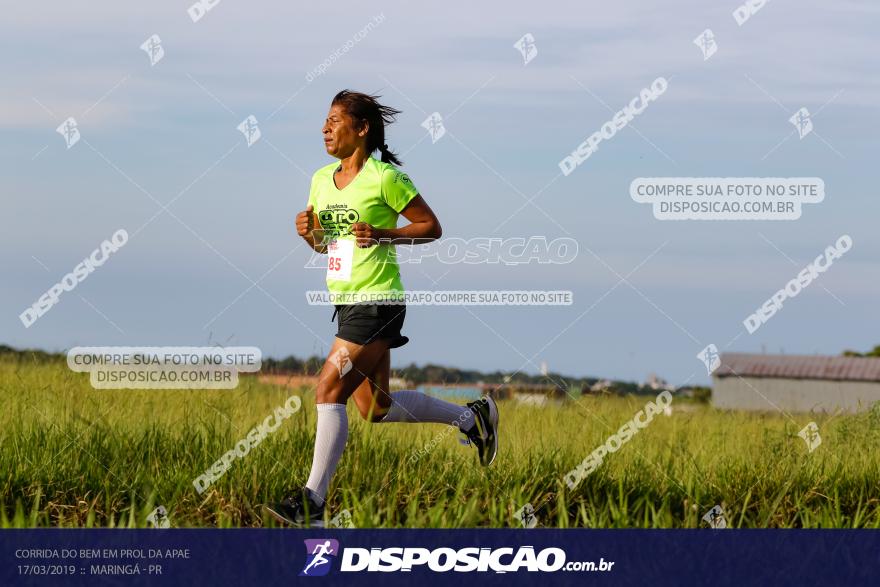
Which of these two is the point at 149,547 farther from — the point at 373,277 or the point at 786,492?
the point at 786,492

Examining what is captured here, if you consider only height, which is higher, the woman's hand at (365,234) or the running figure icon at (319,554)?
the woman's hand at (365,234)

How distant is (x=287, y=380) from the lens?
872cm

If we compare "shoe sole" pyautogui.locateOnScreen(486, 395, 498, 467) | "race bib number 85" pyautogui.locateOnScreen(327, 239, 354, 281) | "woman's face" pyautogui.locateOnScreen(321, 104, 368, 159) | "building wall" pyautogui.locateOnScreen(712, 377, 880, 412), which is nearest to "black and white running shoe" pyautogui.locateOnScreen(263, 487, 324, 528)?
"race bib number 85" pyautogui.locateOnScreen(327, 239, 354, 281)

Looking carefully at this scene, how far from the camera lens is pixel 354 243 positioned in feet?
21.9

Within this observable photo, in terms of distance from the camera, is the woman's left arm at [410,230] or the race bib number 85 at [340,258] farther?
the race bib number 85 at [340,258]

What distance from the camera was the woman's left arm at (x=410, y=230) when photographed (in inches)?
259

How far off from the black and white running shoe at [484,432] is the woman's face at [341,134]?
7.29ft

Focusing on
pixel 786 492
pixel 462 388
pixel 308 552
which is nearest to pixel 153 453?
pixel 308 552

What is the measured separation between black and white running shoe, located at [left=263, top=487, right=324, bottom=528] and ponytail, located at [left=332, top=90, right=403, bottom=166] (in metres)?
2.20

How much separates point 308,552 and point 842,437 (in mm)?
5168

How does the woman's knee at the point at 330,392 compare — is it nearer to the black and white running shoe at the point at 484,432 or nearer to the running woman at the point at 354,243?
the running woman at the point at 354,243

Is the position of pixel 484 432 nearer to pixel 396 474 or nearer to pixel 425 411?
pixel 425 411

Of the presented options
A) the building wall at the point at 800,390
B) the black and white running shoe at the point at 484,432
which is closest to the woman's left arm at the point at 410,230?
the black and white running shoe at the point at 484,432

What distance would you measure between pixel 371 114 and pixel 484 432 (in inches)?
96.7
